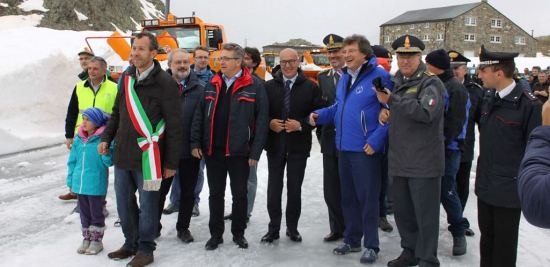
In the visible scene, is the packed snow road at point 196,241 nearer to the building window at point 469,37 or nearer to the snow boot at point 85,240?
the snow boot at point 85,240

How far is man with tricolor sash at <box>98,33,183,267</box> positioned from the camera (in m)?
4.03

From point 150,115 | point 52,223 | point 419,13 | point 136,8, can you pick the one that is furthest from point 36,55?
point 419,13

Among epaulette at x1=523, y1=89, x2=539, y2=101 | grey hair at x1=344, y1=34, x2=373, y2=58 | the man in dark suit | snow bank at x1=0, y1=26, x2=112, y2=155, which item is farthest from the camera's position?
snow bank at x1=0, y1=26, x2=112, y2=155

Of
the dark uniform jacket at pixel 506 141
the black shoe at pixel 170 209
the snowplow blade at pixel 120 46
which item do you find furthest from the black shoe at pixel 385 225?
the snowplow blade at pixel 120 46

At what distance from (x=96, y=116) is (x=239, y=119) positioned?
56.1 inches

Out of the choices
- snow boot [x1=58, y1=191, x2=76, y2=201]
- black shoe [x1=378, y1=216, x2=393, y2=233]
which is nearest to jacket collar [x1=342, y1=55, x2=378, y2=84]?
black shoe [x1=378, y1=216, x2=393, y2=233]

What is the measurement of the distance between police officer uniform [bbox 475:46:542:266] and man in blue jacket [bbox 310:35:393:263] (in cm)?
94

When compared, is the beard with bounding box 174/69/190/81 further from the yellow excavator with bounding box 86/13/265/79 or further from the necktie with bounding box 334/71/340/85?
the yellow excavator with bounding box 86/13/265/79

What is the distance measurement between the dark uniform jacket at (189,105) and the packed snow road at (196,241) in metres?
1.03

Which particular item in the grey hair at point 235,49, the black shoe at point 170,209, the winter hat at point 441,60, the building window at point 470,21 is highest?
the building window at point 470,21

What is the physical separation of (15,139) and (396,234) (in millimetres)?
8290

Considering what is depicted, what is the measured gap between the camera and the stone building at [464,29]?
2153 inches

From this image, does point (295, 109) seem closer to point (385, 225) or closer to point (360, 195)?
point (360, 195)

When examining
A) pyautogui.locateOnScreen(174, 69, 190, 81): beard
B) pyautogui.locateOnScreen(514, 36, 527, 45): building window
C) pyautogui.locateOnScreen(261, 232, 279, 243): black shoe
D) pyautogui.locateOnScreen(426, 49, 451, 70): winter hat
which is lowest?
pyautogui.locateOnScreen(261, 232, 279, 243): black shoe
